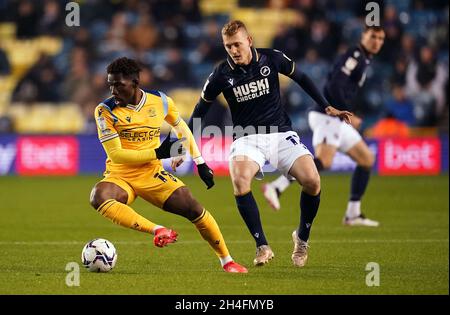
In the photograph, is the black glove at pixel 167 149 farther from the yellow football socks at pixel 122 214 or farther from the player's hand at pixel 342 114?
the player's hand at pixel 342 114

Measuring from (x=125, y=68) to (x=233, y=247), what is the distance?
278 cm

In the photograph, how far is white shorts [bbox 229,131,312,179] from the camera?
27.5ft

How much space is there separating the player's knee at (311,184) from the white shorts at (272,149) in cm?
18

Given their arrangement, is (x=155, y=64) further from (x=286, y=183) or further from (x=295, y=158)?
(x=295, y=158)

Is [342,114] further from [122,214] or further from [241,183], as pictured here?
[122,214]

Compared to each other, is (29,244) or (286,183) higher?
(286,183)

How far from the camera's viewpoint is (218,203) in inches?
577

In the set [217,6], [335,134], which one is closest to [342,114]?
[335,134]

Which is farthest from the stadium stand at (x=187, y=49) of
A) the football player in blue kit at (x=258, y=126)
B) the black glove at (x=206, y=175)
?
the black glove at (x=206, y=175)

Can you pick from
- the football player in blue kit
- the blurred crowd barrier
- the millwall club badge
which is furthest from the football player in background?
the blurred crowd barrier

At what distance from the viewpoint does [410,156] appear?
1906 centimetres

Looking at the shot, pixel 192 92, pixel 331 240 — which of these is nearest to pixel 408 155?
pixel 192 92

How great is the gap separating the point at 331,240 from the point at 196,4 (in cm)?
1263

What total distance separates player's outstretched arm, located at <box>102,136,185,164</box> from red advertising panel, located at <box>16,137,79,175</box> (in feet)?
36.8
